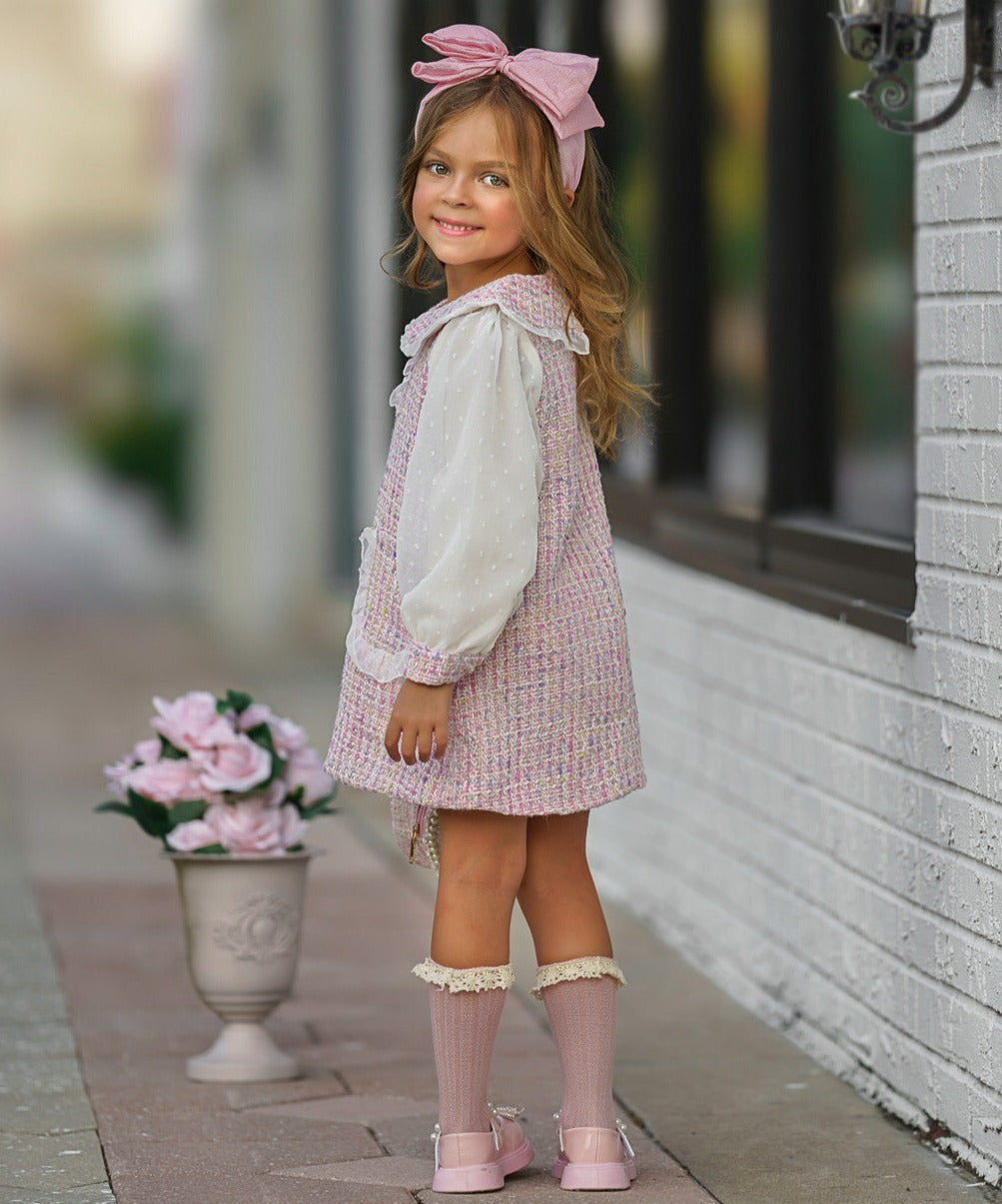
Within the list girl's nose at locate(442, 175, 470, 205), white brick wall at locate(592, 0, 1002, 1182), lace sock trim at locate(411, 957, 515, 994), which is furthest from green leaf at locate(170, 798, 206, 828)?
girl's nose at locate(442, 175, 470, 205)

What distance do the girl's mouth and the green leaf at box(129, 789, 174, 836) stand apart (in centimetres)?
131

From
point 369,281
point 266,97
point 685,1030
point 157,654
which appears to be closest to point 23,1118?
point 685,1030

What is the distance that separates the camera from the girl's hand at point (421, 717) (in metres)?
3.26

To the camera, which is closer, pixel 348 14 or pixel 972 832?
pixel 972 832

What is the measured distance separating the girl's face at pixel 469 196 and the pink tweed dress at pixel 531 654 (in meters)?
0.07

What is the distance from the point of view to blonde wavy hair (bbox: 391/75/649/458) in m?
3.36

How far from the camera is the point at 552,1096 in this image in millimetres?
4113

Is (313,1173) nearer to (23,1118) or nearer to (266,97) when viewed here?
(23,1118)

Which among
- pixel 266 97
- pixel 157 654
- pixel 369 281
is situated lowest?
pixel 157 654

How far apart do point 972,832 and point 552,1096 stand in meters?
0.98

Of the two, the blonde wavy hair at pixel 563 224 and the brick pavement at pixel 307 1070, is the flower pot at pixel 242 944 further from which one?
the blonde wavy hair at pixel 563 224

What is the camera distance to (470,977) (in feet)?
11.2

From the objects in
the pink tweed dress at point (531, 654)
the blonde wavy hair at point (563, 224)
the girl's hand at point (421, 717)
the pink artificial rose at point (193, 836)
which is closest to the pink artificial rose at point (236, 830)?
the pink artificial rose at point (193, 836)

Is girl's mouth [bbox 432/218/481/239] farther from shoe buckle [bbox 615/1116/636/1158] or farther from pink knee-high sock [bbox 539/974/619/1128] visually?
shoe buckle [bbox 615/1116/636/1158]
